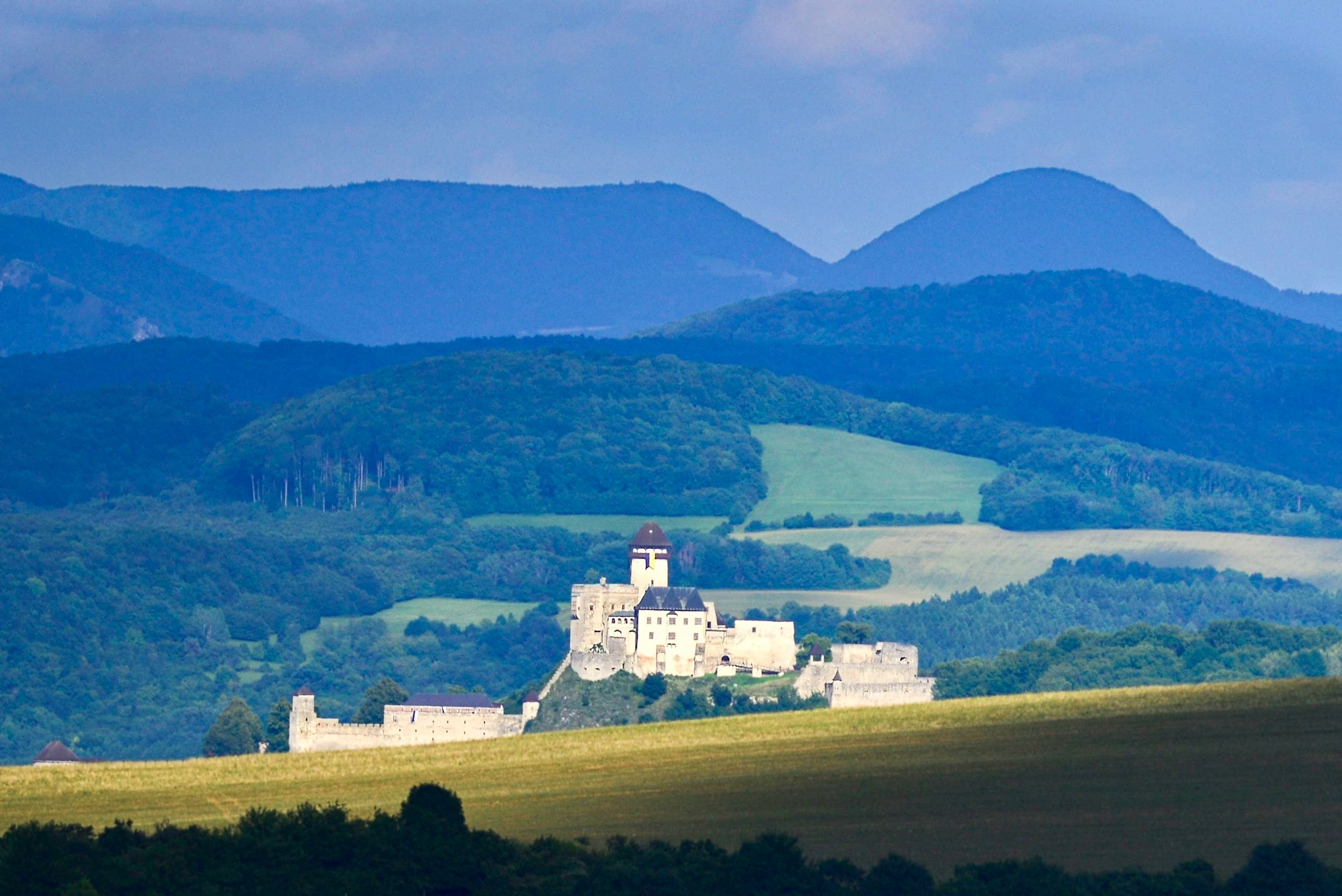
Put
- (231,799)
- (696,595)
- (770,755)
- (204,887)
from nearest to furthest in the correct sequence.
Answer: (204,887)
(231,799)
(770,755)
(696,595)

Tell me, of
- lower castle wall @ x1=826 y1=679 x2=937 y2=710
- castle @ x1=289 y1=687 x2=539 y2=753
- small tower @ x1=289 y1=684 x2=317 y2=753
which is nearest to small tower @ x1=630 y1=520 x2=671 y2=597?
castle @ x1=289 y1=687 x2=539 y2=753

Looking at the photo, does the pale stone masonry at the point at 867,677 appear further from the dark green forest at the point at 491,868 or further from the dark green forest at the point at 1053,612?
the dark green forest at the point at 491,868

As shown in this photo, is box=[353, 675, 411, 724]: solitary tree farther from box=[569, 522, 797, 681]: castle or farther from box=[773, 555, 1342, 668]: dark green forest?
box=[773, 555, 1342, 668]: dark green forest

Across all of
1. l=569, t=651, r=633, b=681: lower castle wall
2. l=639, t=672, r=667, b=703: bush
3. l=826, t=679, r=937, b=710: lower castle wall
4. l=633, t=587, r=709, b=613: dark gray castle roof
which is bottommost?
l=826, t=679, r=937, b=710: lower castle wall

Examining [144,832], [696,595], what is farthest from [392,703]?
[144,832]

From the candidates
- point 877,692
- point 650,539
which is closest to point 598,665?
point 877,692

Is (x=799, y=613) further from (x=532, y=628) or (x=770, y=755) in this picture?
(x=770, y=755)
